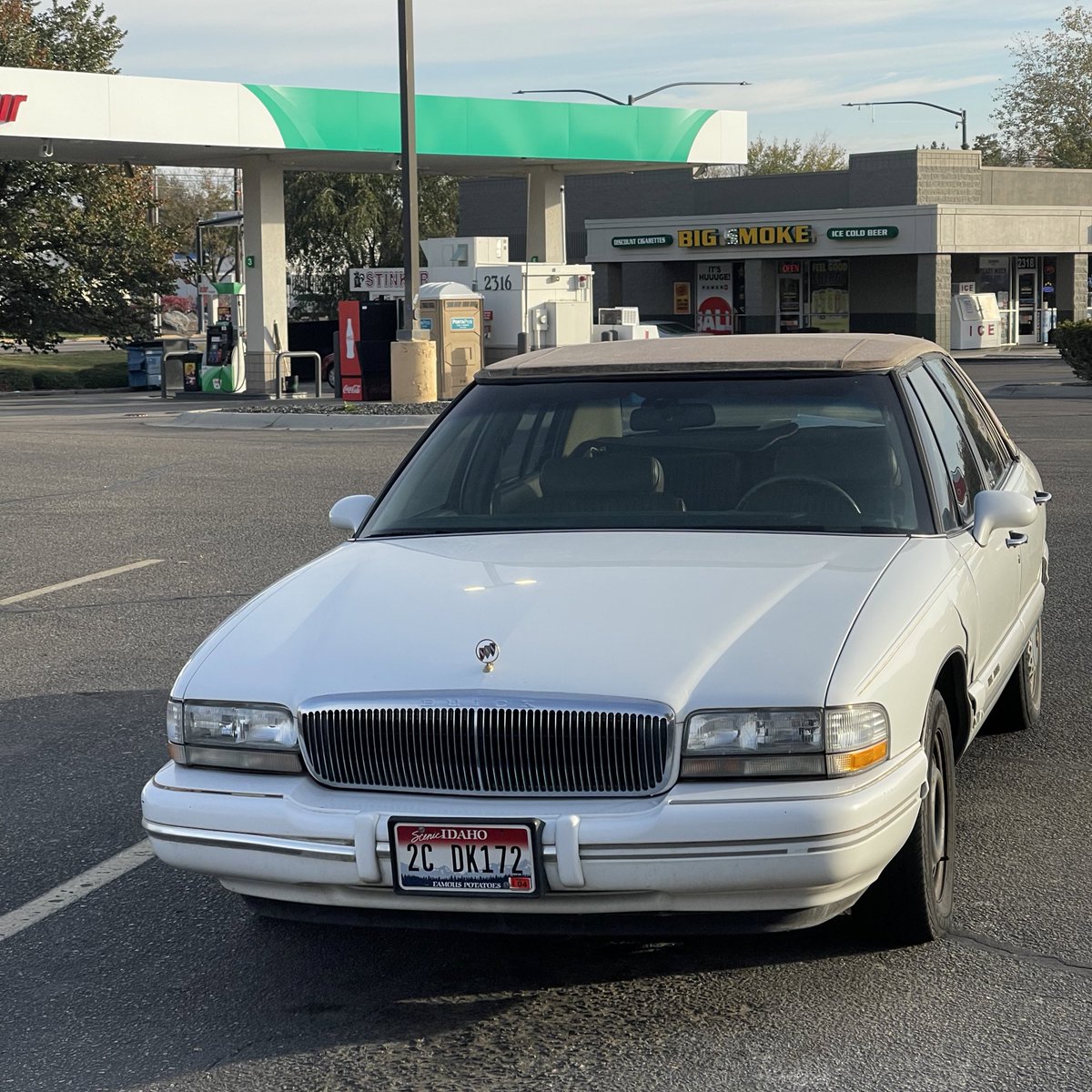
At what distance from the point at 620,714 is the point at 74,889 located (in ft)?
6.86

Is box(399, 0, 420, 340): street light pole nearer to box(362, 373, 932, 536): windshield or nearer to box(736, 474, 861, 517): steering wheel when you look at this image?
box(362, 373, 932, 536): windshield

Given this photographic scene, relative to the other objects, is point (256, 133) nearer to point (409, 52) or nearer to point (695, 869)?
point (409, 52)

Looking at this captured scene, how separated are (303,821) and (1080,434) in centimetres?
1764

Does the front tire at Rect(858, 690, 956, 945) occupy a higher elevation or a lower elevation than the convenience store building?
lower

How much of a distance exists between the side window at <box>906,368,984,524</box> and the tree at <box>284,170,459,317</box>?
187 feet

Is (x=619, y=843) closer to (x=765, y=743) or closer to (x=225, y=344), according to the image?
(x=765, y=743)

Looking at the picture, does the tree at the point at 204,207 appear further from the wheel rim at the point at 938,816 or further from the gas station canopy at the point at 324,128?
the wheel rim at the point at 938,816

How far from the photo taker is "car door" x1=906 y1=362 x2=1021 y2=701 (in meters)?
5.11

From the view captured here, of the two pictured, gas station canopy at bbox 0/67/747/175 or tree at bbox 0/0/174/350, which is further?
tree at bbox 0/0/174/350

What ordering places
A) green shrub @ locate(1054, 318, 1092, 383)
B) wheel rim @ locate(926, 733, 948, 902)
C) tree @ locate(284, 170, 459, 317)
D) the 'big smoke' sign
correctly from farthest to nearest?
tree @ locate(284, 170, 459, 317) < the 'big smoke' sign < green shrub @ locate(1054, 318, 1092, 383) < wheel rim @ locate(926, 733, 948, 902)

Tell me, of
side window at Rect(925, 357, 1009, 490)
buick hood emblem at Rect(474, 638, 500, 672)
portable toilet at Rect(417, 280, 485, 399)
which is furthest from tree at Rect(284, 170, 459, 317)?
buick hood emblem at Rect(474, 638, 500, 672)

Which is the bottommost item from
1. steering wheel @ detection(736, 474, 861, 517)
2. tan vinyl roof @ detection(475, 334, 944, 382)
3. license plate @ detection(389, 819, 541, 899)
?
license plate @ detection(389, 819, 541, 899)

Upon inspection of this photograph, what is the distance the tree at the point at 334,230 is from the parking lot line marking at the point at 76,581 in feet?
169

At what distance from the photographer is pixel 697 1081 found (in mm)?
3645
